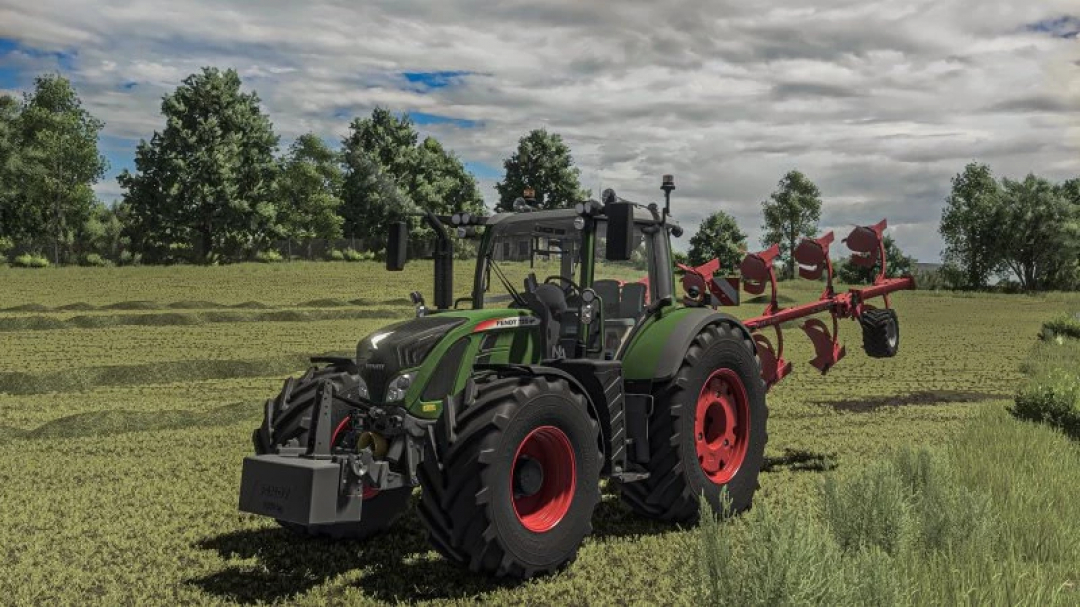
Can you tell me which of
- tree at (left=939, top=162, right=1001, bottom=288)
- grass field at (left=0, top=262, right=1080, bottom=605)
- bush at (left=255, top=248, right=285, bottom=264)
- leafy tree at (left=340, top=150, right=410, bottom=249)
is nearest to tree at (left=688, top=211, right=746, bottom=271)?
tree at (left=939, top=162, right=1001, bottom=288)

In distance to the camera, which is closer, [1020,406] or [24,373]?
[1020,406]

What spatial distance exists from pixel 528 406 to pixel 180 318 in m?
24.3

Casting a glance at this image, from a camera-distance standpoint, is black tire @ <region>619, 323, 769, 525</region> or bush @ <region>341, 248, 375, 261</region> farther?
bush @ <region>341, 248, 375, 261</region>

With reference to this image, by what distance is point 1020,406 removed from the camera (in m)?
12.2

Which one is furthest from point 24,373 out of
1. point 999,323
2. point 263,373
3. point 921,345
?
point 999,323

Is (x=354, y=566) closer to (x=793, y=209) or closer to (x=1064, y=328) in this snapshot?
(x=1064, y=328)

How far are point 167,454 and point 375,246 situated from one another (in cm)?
5056

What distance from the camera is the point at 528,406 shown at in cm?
591

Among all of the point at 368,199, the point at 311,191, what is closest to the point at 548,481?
the point at 368,199

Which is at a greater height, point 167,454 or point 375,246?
point 375,246

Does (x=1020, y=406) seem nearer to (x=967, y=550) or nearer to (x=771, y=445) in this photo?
(x=771, y=445)

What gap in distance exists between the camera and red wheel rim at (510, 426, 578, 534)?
6.23 metres

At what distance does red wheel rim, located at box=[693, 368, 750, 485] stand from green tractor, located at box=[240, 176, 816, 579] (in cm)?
2

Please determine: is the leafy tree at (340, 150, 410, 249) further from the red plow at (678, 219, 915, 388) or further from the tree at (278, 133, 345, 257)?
the red plow at (678, 219, 915, 388)
